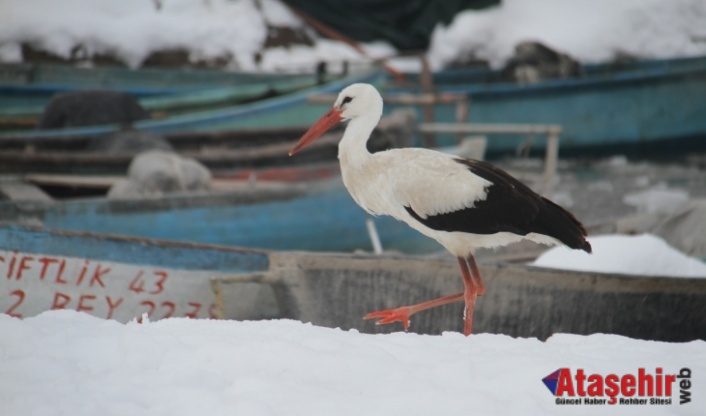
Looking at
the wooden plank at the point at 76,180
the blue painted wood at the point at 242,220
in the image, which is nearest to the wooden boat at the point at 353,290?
the blue painted wood at the point at 242,220

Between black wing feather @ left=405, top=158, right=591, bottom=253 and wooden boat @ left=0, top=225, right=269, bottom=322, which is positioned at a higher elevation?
black wing feather @ left=405, top=158, right=591, bottom=253

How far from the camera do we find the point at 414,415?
2.25 m

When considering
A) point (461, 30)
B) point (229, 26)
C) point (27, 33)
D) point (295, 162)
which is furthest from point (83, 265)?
point (461, 30)

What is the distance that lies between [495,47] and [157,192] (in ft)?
28.5

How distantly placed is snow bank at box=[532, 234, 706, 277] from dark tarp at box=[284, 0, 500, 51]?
1030cm

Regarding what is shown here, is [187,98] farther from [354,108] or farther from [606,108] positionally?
[354,108]

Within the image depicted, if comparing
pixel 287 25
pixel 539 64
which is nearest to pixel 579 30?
pixel 539 64

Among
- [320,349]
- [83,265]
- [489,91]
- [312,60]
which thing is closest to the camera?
[320,349]

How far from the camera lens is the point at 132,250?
378 cm

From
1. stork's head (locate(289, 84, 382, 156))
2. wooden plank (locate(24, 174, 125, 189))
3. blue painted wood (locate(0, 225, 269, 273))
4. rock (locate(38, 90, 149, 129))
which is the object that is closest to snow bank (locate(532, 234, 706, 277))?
blue painted wood (locate(0, 225, 269, 273))

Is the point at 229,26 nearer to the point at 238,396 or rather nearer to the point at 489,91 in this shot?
the point at 489,91

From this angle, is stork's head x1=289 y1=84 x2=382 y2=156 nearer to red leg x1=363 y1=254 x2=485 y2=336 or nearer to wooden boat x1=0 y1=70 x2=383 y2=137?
red leg x1=363 y1=254 x2=485 y2=336

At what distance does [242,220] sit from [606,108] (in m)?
7.09

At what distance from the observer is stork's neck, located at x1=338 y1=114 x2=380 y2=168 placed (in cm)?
285
